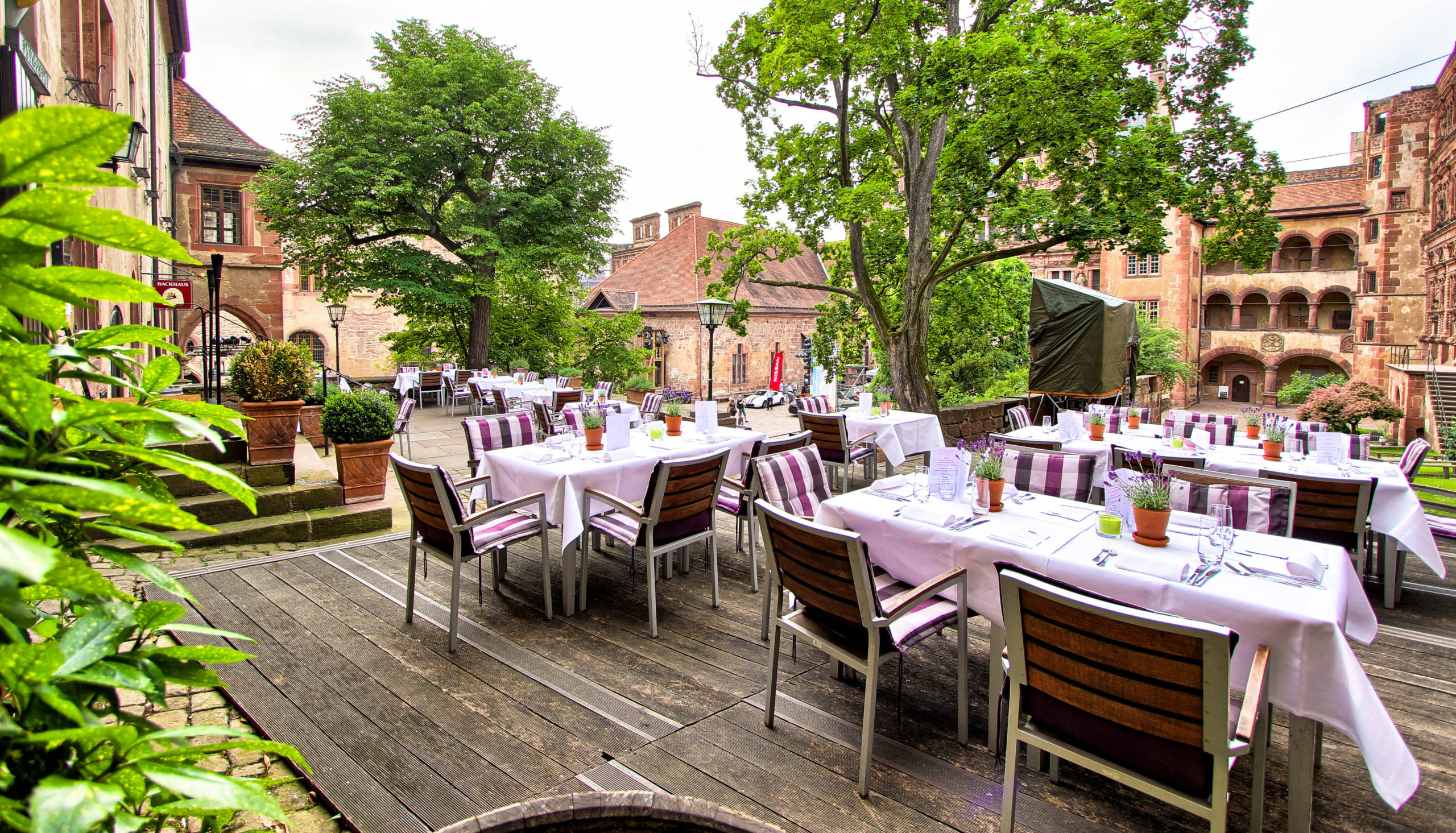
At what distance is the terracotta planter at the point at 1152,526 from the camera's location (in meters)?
2.81

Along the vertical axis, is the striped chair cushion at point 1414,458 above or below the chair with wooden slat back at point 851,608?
above

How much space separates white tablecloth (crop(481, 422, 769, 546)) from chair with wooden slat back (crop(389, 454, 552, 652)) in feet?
0.32

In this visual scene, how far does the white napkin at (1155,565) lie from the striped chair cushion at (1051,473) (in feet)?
4.50

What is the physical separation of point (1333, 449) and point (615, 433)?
4957mm

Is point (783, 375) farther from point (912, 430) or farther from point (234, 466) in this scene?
point (234, 466)

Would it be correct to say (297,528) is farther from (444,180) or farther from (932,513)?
(444,180)

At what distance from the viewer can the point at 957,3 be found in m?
10.6

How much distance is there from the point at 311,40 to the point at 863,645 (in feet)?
72.1

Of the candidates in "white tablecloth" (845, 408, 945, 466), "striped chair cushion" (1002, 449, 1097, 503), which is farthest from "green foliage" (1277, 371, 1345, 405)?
"striped chair cushion" (1002, 449, 1097, 503)

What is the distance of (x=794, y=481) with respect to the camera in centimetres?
398

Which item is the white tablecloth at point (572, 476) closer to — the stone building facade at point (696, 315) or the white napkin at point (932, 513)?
the white napkin at point (932, 513)

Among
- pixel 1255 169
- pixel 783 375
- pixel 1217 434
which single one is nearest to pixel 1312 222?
pixel 783 375

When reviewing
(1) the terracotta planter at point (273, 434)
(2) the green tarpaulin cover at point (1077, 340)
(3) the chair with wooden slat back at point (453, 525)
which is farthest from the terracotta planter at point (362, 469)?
(2) the green tarpaulin cover at point (1077, 340)

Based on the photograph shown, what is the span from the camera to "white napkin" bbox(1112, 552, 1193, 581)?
2.50 meters
